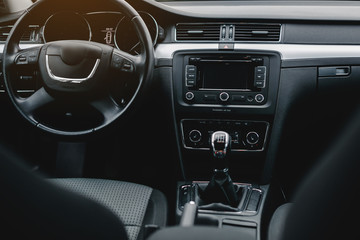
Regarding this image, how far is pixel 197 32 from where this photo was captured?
5.43 feet

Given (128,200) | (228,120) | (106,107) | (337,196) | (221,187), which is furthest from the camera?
(228,120)

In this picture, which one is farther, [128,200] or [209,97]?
[209,97]

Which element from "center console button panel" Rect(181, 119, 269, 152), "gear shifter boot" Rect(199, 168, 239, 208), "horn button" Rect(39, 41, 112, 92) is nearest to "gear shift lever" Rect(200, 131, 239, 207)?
"gear shifter boot" Rect(199, 168, 239, 208)

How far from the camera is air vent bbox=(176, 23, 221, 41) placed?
164 centimetres

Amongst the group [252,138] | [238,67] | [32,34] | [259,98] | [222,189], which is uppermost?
[32,34]

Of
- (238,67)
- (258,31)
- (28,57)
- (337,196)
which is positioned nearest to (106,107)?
(28,57)

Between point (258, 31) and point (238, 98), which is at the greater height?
point (258, 31)

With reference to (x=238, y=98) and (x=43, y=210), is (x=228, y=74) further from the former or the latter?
(x=43, y=210)

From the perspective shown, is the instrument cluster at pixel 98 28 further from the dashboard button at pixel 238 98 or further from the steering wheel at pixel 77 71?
the dashboard button at pixel 238 98

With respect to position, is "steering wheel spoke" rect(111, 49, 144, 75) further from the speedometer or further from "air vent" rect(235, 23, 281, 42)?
"air vent" rect(235, 23, 281, 42)

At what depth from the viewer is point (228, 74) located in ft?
5.33

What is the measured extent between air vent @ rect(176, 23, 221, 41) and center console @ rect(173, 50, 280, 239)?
7 centimetres

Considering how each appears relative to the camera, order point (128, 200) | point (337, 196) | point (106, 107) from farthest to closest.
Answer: point (106, 107) → point (128, 200) → point (337, 196)

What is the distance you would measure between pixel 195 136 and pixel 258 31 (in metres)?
0.48
